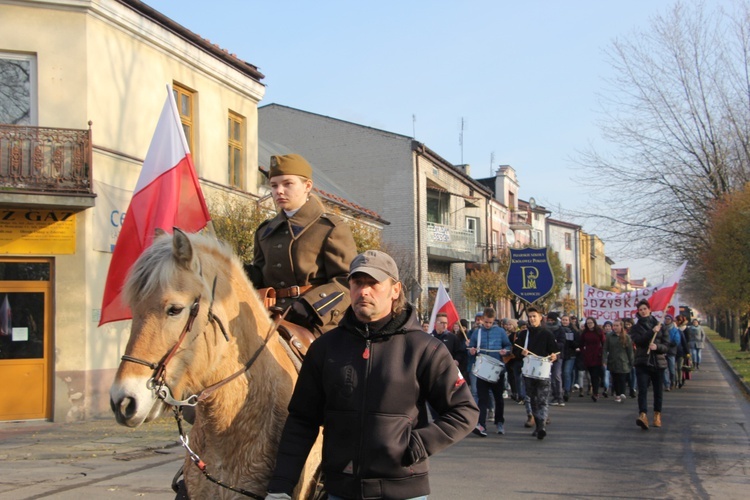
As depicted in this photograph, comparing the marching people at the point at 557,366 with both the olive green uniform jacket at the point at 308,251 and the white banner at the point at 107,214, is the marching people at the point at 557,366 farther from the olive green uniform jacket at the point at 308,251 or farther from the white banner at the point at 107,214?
the olive green uniform jacket at the point at 308,251

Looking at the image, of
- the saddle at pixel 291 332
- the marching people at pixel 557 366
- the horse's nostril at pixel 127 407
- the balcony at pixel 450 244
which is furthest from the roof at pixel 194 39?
the balcony at pixel 450 244

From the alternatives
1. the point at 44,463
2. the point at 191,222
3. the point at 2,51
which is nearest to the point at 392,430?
the point at 191,222

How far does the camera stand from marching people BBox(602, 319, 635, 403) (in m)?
18.7

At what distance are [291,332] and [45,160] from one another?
1194 centimetres

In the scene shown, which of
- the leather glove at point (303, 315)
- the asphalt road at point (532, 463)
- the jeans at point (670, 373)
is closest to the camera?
the leather glove at point (303, 315)

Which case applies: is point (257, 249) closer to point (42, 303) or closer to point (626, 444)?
point (626, 444)

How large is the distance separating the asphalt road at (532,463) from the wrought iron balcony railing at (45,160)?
14.7 ft

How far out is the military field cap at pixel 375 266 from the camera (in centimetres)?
329

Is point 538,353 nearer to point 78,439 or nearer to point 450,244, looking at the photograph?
point 78,439

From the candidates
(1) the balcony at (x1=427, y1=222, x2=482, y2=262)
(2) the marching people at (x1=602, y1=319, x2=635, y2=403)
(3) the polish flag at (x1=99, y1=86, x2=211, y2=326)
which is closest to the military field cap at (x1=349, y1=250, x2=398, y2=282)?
(3) the polish flag at (x1=99, y1=86, x2=211, y2=326)

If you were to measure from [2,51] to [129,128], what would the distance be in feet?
9.11

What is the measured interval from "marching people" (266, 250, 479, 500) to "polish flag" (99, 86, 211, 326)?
210cm

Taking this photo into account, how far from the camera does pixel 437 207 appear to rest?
4112cm

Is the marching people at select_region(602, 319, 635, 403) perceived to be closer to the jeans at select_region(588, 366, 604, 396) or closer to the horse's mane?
the jeans at select_region(588, 366, 604, 396)
